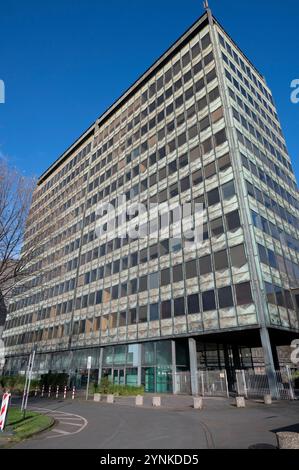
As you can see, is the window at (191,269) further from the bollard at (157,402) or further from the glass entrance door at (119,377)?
the glass entrance door at (119,377)

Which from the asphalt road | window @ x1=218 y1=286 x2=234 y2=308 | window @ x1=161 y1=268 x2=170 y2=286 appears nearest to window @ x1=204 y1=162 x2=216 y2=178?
window @ x1=161 y1=268 x2=170 y2=286

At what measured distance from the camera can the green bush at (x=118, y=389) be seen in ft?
84.2

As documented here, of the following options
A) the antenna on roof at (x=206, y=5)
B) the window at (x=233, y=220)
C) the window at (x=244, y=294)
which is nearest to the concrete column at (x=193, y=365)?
the window at (x=244, y=294)

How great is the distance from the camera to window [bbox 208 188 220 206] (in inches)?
1092

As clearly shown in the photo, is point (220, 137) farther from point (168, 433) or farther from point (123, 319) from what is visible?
point (168, 433)

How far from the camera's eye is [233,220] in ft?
84.4

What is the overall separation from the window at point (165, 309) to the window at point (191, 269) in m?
3.15

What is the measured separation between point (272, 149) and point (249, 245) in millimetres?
17477

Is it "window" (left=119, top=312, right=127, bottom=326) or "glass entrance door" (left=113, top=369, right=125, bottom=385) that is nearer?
"glass entrance door" (left=113, top=369, right=125, bottom=385)

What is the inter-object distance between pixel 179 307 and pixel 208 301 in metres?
3.11

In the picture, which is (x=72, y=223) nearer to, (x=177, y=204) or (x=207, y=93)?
(x=177, y=204)

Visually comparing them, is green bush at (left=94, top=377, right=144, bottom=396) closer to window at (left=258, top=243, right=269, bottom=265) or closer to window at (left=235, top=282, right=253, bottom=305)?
window at (left=235, top=282, right=253, bottom=305)

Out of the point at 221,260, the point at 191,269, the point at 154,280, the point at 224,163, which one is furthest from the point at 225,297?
the point at 224,163

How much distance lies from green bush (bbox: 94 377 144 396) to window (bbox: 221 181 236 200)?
58.1 feet
